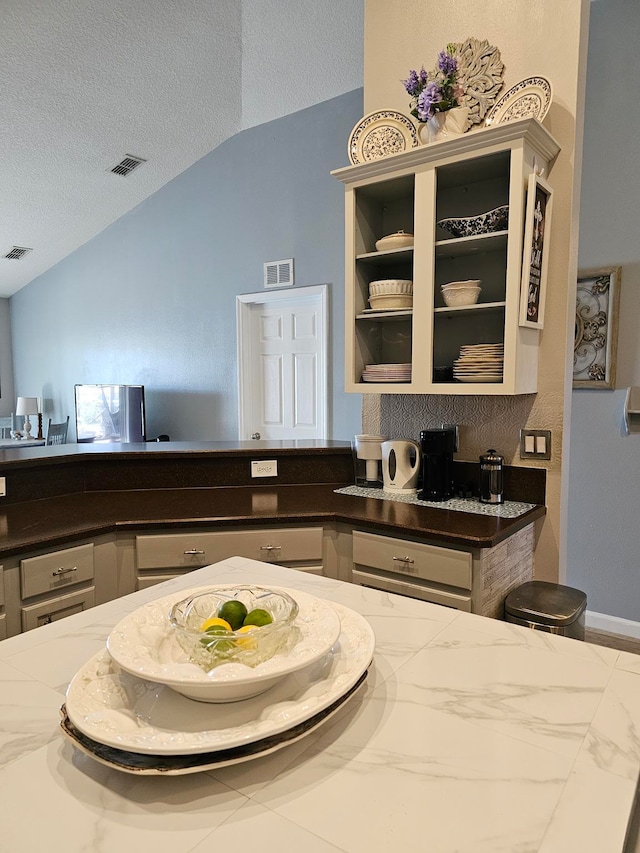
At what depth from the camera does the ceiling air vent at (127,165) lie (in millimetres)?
4930

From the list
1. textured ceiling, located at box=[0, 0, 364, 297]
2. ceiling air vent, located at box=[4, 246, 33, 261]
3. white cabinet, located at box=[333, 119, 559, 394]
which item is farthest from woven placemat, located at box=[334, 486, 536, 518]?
ceiling air vent, located at box=[4, 246, 33, 261]

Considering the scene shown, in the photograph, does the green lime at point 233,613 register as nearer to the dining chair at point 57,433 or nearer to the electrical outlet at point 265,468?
the electrical outlet at point 265,468

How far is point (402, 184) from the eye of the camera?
239 centimetres

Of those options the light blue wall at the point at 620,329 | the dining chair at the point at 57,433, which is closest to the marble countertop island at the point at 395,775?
the light blue wall at the point at 620,329

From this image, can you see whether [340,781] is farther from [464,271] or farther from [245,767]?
[464,271]

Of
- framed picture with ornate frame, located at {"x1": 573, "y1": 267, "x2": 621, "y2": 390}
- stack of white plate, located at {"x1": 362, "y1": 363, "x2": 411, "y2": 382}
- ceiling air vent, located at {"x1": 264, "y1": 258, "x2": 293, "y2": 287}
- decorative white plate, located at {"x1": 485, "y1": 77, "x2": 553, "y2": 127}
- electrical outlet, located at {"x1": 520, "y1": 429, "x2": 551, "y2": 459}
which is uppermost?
decorative white plate, located at {"x1": 485, "y1": 77, "x2": 553, "y2": 127}

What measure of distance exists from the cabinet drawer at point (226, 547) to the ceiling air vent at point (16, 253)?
5445 mm

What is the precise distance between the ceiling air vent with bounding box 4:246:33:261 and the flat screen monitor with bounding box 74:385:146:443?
1.64 m

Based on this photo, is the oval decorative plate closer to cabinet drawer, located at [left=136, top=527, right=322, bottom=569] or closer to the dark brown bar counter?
the dark brown bar counter

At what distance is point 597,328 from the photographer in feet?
10.2

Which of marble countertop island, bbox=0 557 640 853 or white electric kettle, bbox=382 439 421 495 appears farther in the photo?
white electric kettle, bbox=382 439 421 495

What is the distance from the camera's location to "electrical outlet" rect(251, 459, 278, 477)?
2691mm

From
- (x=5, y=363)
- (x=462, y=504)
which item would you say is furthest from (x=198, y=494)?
(x=5, y=363)

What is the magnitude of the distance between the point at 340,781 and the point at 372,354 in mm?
2079
